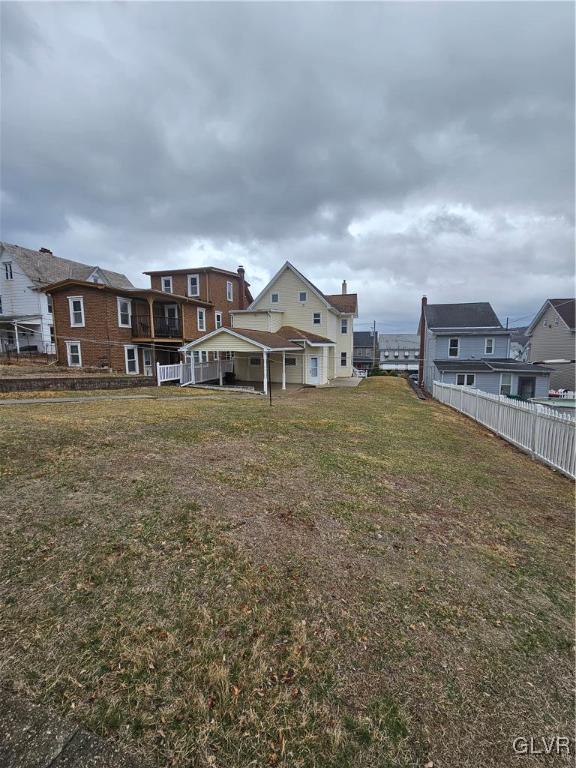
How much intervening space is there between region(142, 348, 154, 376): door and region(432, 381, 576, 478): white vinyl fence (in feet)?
64.9

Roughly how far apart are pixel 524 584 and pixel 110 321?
2303 cm

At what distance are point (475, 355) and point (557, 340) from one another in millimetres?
6542

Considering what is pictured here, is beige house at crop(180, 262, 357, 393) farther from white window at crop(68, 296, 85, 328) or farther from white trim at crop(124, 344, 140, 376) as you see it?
white window at crop(68, 296, 85, 328)

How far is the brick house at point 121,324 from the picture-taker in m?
21.4

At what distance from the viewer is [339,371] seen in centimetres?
3019

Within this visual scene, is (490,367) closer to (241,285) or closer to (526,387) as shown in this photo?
(526,387)

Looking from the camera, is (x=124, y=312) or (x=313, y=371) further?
(x=313, y=371)

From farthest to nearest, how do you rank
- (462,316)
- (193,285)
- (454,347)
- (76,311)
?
1. (462,316)
2. (454,347)
3. (193,285)
4. (76,311)

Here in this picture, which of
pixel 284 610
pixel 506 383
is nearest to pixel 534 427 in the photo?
pixel 284 610

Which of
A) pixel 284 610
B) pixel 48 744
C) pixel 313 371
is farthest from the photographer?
pixel 313 371

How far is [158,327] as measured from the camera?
23.4 meters

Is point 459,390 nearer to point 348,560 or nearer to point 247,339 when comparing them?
point 247,339

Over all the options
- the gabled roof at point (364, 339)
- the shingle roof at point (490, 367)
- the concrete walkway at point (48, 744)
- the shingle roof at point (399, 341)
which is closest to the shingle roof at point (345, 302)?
the shingle roof at point (490, 367)

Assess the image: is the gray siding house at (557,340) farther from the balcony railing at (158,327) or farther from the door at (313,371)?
the balcony railing at (158,327)
